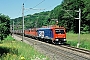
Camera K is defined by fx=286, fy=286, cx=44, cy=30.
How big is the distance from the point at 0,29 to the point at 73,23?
76.4m

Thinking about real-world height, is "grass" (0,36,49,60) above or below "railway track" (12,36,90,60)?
above

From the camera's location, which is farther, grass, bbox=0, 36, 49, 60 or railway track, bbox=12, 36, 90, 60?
railway track, bbox=12, 36, 90, 60

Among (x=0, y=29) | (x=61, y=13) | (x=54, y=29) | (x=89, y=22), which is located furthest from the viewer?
(x=61, y=13)

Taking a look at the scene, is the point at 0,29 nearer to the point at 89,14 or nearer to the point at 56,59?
the point at 56,59

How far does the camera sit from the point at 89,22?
94688mm

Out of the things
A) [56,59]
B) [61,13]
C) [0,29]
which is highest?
[61,13]

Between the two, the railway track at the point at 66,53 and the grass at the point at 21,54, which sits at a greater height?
the grass at the point at 21,54

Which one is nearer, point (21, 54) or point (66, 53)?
point (21, 54)

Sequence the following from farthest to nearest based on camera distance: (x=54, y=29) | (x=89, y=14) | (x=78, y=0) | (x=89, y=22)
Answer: (x=78, y=0)
(x=89, y=22)
(x=89, y=14)
(x=54, y=29)

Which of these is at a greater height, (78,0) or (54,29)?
(78,0)

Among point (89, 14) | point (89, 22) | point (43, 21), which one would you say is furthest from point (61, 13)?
point (89, 14)

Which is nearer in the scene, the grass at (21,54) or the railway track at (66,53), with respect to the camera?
the grass at (21,54)

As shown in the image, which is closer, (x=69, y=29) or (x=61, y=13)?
(x=69, y=29)

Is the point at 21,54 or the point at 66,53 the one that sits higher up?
the point at 21,54
